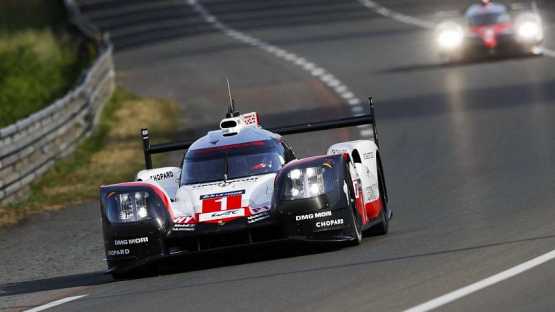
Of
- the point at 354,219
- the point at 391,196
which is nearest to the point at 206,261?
the point at 354,219

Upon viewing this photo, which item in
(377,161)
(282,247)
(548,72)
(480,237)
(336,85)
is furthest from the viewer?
(336,85)

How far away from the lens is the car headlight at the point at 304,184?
40.4ft

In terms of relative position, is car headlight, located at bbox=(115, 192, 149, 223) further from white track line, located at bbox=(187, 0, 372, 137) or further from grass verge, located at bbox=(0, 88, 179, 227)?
white track line, located at bbox=(187, 0, 372, 137)

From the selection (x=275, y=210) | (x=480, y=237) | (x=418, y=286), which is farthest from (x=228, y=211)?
(x=418, y=286)

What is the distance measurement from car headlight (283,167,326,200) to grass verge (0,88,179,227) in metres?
6.95

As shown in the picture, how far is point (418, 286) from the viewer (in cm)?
989

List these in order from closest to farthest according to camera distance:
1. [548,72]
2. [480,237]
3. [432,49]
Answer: [480,237], [548,72], [432,49]

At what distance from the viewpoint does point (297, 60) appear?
38.8 m

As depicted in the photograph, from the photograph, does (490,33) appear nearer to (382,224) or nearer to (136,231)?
(382,224)

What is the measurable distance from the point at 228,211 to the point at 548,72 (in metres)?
18.9

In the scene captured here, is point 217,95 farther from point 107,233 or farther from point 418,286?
point 418,286

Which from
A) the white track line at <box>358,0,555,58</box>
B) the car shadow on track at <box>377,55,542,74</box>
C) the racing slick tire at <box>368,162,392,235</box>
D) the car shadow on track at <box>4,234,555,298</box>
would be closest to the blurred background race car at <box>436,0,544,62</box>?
the car shadow on track at <box>377,55,542,74</box>

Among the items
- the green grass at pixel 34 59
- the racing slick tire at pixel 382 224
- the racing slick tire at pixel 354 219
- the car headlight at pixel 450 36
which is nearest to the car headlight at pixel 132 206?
the racing slick tire at pixel 354 219

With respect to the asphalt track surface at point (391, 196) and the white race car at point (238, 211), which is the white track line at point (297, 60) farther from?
the white race car at point (238, 211)
